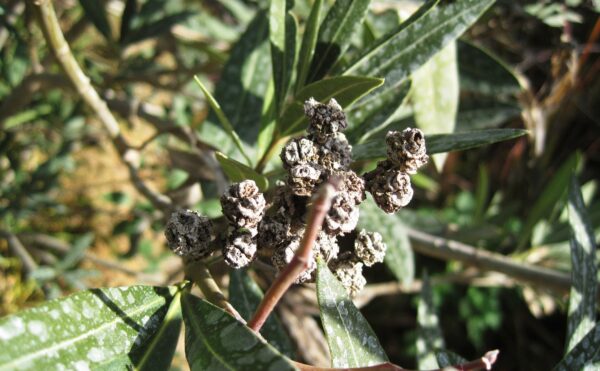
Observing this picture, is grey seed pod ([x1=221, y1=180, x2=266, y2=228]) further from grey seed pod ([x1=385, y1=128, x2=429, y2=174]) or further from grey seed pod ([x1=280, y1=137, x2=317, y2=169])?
grey seed pod ([x1=385, y1=128, x2=429, y2=174])

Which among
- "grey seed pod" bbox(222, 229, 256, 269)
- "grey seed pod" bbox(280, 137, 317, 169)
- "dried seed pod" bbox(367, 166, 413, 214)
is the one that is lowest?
"grey seed pod" bbox(222, 229, 256, 269)

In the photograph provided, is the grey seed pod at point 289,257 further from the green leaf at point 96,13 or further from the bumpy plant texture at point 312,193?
the green leaf at point 96,13

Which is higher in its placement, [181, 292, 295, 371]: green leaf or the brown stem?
the brown stem

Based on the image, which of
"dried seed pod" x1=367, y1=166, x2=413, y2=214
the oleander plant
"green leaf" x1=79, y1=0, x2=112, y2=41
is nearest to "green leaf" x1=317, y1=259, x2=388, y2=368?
the oleander plant

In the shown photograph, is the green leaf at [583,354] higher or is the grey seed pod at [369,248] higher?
the grey seed pod at [369,248]

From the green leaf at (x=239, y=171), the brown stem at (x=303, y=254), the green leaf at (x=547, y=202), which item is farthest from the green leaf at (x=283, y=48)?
the green leaf at (x=547, y=202)

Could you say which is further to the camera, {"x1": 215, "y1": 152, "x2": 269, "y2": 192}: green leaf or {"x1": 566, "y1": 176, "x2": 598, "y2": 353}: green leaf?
{"x1": 566, "y1": 176, "x2": 598, "y2": 353}: green leaf

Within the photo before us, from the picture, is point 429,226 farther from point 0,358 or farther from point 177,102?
point 0,358

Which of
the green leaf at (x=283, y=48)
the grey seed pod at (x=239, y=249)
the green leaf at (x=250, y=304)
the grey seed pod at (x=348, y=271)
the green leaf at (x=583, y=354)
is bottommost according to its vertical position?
the green leaf at (x=250, y=304)
